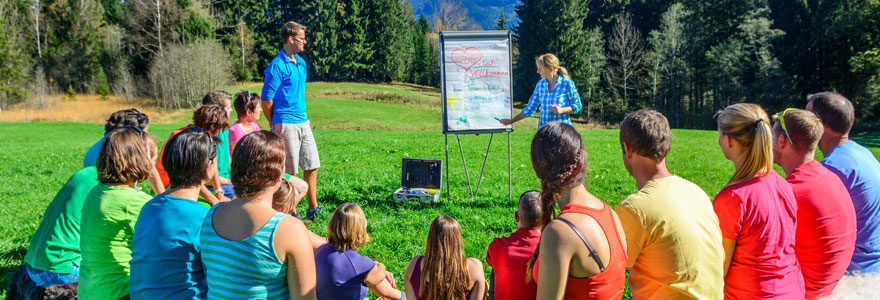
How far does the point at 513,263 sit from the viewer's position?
317cm

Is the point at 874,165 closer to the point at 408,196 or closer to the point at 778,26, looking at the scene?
the point at 408,196

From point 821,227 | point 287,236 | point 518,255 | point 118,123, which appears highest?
point 118,123

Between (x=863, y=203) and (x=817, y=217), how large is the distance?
881 millimetres

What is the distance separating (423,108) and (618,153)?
3308 centimetres

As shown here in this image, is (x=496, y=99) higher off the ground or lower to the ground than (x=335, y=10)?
lower

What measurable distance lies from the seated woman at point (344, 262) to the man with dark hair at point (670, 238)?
178 centimetres

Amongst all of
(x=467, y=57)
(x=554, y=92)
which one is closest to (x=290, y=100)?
(x=467, y=57)

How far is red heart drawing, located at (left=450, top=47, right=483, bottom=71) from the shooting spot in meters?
7.31

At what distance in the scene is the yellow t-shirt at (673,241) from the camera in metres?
2.42

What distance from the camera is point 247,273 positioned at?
2471mm

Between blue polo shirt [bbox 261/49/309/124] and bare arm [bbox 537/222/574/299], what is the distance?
456 cm

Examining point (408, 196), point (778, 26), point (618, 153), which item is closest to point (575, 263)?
point (408, 196)

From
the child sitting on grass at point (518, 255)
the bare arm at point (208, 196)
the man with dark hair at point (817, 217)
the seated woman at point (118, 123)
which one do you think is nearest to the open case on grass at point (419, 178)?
the bare arm at point (208, 196)

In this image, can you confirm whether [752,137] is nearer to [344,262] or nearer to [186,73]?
[344,262]
